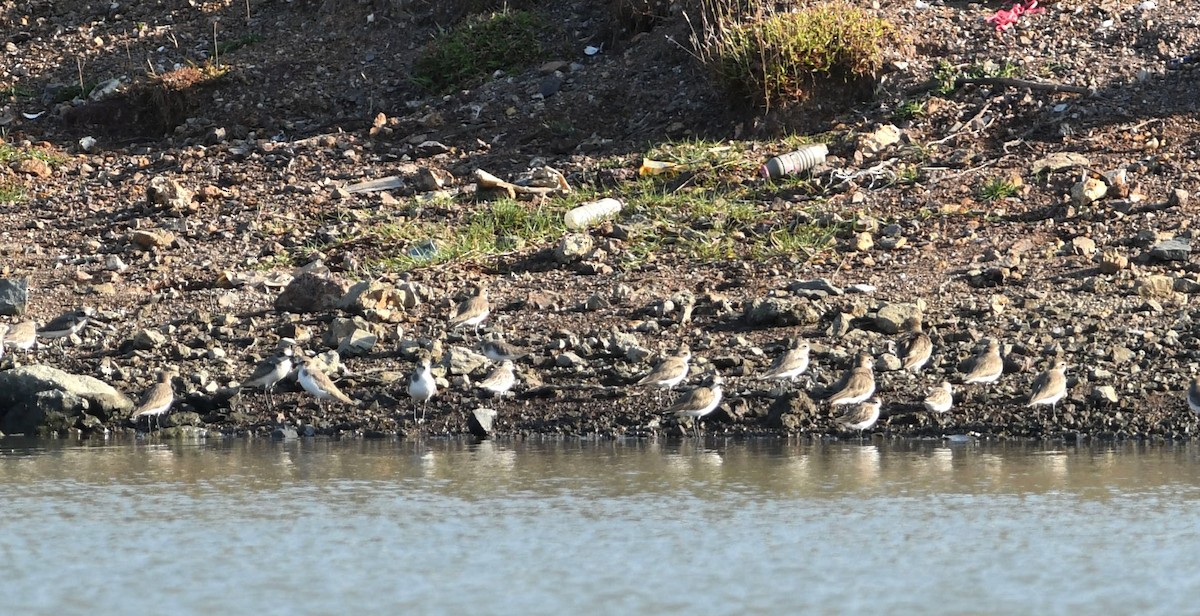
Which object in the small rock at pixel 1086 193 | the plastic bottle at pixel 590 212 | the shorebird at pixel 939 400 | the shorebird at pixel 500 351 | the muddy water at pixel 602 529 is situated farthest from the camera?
the plastic bottle at pixel 590 212

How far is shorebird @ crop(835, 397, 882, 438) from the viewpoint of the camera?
977cm

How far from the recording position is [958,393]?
10164 millimetres

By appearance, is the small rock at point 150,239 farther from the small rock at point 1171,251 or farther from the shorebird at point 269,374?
the small rock at point 1171,251

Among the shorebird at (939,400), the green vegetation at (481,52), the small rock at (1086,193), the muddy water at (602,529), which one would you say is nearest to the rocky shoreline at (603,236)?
the small rock at (1086,193)

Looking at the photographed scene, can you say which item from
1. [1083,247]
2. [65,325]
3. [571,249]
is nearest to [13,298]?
[65,325]

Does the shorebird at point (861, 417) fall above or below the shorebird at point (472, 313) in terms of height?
below

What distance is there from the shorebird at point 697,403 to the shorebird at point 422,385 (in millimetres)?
1469

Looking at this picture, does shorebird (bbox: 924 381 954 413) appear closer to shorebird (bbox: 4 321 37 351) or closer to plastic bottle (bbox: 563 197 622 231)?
plastic bottle (bbox: 563 197 622 231)

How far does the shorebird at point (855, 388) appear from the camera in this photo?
390 inches

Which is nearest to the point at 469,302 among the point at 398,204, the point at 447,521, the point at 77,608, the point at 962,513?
the point at 398,204

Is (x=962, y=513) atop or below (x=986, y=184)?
below

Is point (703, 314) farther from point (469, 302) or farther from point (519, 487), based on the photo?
point (519, 487)

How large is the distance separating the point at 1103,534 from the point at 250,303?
7.02 meters

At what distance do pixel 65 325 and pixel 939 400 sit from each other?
6052 mm
